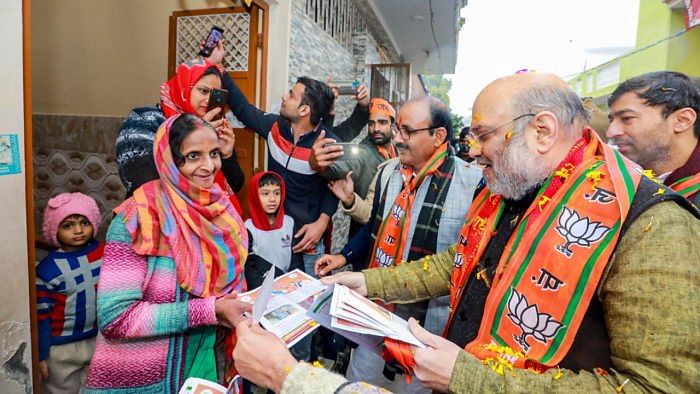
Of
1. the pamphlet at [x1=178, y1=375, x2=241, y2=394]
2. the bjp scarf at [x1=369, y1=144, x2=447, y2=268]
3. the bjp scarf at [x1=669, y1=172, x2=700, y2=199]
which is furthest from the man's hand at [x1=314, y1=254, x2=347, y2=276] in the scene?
the bjp scarf at [x1=669, y1=172, x2=700, y2=199]

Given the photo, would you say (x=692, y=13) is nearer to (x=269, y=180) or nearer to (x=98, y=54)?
(x=269, y=180)

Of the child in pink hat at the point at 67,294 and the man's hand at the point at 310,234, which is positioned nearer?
the child in pink hat at the point at 67,294

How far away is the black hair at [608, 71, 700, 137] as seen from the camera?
2.43 meters

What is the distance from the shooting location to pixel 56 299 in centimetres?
227

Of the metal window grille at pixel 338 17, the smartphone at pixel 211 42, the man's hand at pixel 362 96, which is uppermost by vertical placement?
the metal window grille at pixel 338 17

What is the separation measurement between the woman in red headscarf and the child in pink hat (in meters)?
0.37

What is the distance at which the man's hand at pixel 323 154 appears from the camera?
301 centimetres

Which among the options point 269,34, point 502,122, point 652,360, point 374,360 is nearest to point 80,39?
point 269,34

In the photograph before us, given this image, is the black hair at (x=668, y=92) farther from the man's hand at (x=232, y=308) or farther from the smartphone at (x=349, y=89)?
the man's hand at (x=232, y=308)

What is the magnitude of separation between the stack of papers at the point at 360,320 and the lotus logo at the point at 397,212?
3.73ft

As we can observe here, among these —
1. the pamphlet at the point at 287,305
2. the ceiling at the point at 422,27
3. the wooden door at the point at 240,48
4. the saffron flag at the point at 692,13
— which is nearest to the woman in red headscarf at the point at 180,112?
the pamphlet at the point at 287,305

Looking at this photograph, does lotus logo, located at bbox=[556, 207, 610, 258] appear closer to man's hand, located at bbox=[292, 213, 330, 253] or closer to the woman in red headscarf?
the woman in red headscarf

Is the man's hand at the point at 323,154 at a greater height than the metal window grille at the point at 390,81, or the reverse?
Answer: the metal window grille at the point at 390,81

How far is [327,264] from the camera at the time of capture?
264 cm
